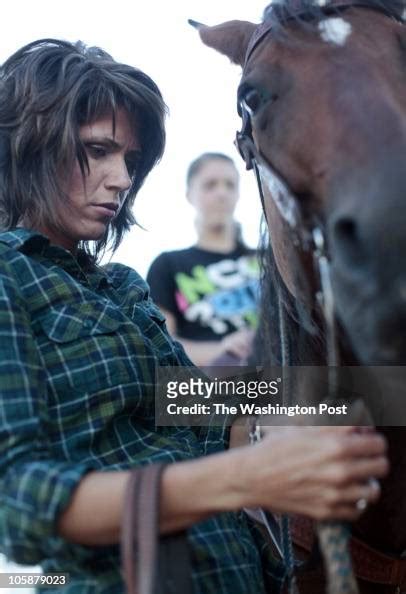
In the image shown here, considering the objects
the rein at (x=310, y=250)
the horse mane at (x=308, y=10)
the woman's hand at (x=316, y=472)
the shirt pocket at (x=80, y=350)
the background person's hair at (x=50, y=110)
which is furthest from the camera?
the background person's hair at (x=50, y=110)

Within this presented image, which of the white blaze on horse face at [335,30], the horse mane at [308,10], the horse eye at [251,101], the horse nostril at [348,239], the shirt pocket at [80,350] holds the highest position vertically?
the horse mane at [308,10]

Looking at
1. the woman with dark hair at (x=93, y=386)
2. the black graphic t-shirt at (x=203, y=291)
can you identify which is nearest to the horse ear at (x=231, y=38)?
the woman with dark hair at (x=93, y=386)

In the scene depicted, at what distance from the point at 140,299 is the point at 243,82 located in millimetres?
646

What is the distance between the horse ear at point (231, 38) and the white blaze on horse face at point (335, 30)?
1.49 ft

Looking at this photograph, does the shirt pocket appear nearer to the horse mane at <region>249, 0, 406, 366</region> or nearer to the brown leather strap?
the horse mane at <region>249, 0, 406, 366</region>

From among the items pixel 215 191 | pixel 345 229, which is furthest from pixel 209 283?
pixel 345 229

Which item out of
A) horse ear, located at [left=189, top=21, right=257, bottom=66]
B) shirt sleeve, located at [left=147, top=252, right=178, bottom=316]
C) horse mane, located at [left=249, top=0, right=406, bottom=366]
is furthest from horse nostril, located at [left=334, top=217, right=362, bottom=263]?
shirt sleeve, located at [left=147, top=252, right=178, bottom=316]

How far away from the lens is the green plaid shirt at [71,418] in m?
1.29

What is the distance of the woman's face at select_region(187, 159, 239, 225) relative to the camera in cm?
488

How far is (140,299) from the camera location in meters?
2.07

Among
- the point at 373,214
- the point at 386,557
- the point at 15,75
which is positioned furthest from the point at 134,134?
the point at 386,557

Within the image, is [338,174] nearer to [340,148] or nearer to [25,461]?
[340,148]

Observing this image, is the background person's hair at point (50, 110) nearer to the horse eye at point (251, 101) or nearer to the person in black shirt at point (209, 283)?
the horse eye at point (251, 101)

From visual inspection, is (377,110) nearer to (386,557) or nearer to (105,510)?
(105,510)
